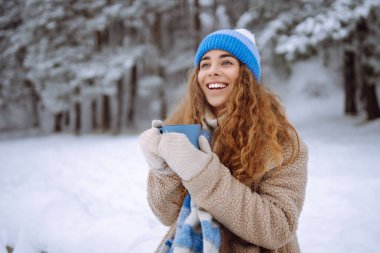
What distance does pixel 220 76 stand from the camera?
1.69 metres

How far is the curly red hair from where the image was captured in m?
1.46

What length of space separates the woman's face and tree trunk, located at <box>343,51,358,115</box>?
496 inches

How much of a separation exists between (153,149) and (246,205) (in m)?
0.45

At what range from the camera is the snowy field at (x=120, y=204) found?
3241 mm

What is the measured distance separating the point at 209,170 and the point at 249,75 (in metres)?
0.67

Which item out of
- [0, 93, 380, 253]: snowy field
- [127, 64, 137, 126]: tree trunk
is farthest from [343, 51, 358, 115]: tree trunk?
[127, 64, 137, 126]: tree trunk

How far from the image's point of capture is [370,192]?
4457 mm

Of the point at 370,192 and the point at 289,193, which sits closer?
the point at 289,193

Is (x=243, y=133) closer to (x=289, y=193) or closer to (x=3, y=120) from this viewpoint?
(x=289, y=193)

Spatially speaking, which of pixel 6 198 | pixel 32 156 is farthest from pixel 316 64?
pixel 6 198

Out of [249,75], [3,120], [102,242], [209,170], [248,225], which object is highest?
[249,75]

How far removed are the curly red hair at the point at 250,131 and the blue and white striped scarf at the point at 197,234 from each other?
0.26 metres

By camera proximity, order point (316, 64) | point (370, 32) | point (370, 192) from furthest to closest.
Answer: point (316, 64) < point (370, 32) < point (370, 192)

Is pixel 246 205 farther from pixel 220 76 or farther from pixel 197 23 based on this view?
pixel 197 23
